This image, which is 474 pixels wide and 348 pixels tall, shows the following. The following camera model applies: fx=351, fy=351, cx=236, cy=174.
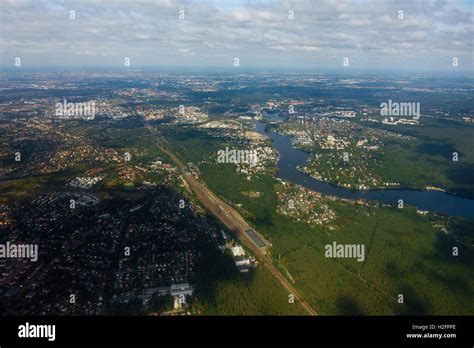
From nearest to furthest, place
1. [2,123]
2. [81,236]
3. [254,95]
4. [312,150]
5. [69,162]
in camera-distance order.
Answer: [81,236], [69,162], [312,150], [2,123], [254,95]

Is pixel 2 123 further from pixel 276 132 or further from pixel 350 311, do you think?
pixel 350 311

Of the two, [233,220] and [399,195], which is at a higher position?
[399,195]

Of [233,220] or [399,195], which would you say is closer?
[233,220]

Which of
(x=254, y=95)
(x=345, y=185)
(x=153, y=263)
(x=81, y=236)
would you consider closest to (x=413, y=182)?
(x=345, y=185)

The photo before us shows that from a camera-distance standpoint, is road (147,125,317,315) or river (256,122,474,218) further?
river (256,122,474,218)

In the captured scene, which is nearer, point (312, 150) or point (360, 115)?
point (312, 150)

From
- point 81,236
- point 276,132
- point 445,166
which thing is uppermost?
point 276,132

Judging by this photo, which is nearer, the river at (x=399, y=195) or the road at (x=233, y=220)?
the road at (x=233, y=220)

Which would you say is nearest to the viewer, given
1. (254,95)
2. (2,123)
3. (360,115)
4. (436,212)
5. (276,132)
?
(436,212)
